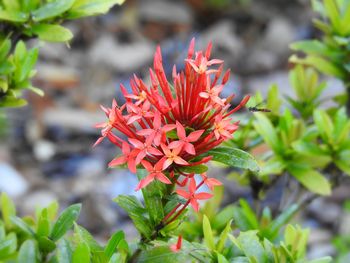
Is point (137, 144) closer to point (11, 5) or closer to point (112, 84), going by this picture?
point (11, 5)

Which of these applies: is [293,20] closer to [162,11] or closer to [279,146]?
[162,11]

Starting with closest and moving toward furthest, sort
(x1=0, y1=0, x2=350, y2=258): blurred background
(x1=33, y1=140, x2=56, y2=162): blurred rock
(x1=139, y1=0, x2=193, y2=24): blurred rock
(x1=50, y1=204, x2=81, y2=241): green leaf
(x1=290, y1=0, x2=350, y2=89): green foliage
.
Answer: (x1=50, y1=204, x2=81, y2=241): green leaf
(x1=290, y1=0, x2=350, y2=89): green foliage
(x1=0, y1=0, x2=350, y2=258): blurred background
(x1=33, y1=140, x2=56, y2=162): blurred rock
(x1=139, y1=0, x2=193, y2=24): blurred rock

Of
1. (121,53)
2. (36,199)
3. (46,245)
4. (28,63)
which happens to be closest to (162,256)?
(46,245)

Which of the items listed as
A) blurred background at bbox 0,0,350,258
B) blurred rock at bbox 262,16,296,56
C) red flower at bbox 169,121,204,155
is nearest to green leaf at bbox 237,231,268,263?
red flower at bbox 169,121,204,155

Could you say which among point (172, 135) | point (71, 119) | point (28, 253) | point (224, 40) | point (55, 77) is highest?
point (172, 135)

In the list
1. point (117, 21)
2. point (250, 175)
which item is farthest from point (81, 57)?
point (250, 175)

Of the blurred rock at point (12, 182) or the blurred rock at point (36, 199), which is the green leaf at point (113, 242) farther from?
the blurred rock at point (12, 182)

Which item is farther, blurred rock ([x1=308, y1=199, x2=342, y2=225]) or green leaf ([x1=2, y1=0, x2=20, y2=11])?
blurred rock ([x1=308, y1=199, x2=342, y2=225])

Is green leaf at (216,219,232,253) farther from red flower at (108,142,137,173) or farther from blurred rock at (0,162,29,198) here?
blurred rock at (0,162,29,198)
